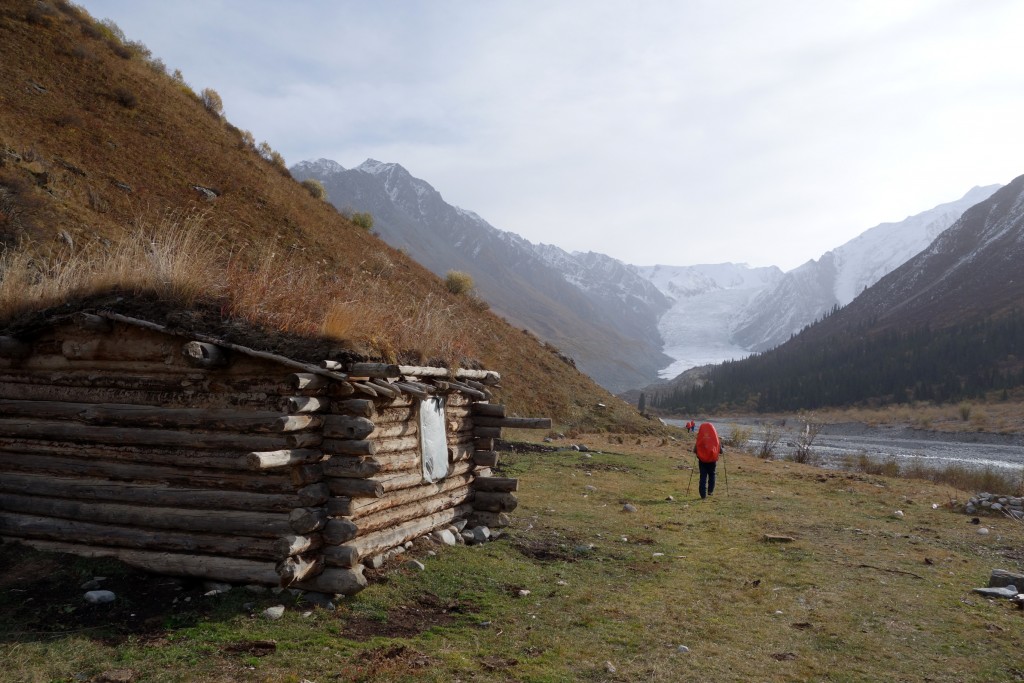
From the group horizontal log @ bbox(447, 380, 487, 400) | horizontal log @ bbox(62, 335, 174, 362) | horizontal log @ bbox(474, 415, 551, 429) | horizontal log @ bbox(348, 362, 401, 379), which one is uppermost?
horizontal log @ bbox(62, 335, 174, 362)

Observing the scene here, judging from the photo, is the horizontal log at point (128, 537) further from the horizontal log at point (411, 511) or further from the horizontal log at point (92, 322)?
the horizontal log at point (92, 322)

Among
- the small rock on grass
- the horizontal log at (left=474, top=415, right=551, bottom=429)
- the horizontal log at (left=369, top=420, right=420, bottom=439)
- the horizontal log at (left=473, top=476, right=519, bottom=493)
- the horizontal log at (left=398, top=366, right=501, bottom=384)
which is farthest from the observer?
the horizontal log at (left=474, top=415, right=551, bottom=429)

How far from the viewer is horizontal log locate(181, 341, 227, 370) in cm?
725

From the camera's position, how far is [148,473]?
8.01m

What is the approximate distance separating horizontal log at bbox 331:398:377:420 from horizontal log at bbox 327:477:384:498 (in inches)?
31.3

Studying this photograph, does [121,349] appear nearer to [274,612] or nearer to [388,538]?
[274,612]

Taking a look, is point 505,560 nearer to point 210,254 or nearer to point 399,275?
point 210,254

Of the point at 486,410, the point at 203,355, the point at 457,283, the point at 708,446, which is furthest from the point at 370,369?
the point at 457,283

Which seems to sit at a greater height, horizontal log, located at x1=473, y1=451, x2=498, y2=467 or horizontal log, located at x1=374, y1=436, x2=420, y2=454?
horizontal log, located at x1=374, y1=436, x2=420, y2=454

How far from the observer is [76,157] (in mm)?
26344

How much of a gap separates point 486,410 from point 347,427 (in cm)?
436

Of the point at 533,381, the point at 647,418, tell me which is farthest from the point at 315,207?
the point at 647,418

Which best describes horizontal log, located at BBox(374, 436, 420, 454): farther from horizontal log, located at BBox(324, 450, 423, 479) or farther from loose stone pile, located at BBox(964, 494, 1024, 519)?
loose stone pile, located at BBox(964, 494, 1024, 519)

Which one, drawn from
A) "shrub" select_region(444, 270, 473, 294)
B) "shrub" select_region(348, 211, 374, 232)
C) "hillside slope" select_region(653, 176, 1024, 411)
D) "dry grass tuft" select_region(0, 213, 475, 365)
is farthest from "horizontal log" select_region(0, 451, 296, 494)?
"hillside slope" select_region(653, 176, 1024, 411)
